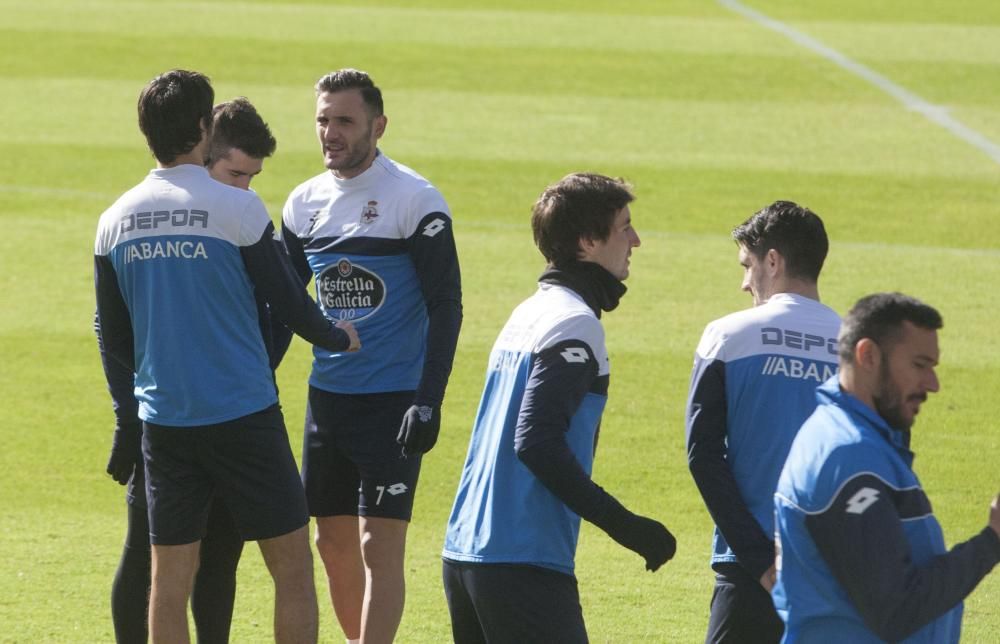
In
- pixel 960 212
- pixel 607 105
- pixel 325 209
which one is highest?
pixel 607 105

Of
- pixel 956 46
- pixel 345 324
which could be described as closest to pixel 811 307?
pixel 345 324

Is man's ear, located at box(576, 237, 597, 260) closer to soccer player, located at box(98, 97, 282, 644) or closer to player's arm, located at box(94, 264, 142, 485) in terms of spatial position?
soccer player, located at box(98, 97, 282, 644)

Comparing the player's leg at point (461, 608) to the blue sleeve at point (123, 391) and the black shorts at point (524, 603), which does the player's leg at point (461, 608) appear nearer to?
the black shorts at point (524, 603)

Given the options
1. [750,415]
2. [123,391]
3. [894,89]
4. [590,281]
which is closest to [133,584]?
[123,391]

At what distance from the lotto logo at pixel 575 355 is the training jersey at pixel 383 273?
1.37 meters

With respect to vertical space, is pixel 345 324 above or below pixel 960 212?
below

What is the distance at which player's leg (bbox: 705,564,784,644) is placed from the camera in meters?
3.98

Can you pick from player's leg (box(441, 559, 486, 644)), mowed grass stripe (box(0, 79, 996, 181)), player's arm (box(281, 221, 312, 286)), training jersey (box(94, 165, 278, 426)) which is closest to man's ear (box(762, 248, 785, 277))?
player's leg (box(441, 559, 486, 644))

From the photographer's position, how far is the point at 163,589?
176 inches

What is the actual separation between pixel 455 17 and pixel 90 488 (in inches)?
621

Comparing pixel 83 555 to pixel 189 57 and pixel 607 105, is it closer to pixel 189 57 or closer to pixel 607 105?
pixel 607 105

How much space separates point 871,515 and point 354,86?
9.19ft

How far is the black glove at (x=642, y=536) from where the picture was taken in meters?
3.66

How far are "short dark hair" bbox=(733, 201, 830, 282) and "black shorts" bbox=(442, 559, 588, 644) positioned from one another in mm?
1028
